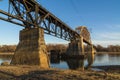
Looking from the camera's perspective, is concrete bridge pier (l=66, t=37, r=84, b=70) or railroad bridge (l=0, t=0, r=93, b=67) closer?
railroad bridge (l=0, t=0, r=93, b=67)

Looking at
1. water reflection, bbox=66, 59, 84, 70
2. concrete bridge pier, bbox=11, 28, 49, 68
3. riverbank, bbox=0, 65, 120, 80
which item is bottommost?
water reflection, bbox=66, 59, 84, 70

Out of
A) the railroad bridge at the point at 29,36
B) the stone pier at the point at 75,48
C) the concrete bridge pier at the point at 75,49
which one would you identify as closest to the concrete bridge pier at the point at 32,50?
the railroad bridge at the point at 29,36

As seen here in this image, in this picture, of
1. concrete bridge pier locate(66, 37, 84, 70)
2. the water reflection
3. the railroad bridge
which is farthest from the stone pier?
the railroad bridge

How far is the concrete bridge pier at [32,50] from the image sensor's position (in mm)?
34219

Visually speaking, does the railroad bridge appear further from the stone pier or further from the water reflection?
the stone pier

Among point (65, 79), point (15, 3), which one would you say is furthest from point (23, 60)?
point (65, 79)

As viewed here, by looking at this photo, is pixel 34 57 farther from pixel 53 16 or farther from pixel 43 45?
pixel 53 16

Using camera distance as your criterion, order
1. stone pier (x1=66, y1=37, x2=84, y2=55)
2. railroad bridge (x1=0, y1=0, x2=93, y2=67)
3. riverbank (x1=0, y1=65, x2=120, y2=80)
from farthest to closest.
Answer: stone pier (x1=66, y1=37, x2=84, y2=55)
railroad bridge (x1=0, y1=0, x2=93, y2=67)
riverbank (x1=0, y1=65, x2=120, y2=80)

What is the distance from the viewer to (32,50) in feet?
115

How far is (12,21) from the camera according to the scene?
3297cm

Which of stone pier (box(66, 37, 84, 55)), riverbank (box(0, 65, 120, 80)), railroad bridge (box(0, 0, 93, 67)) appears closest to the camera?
riverbank (box(0, 65, 120, 80))

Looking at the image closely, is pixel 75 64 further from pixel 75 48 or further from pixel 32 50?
pixel 75 48

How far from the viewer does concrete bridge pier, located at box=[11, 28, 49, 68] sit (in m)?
34.2

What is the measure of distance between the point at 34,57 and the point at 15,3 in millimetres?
9045
